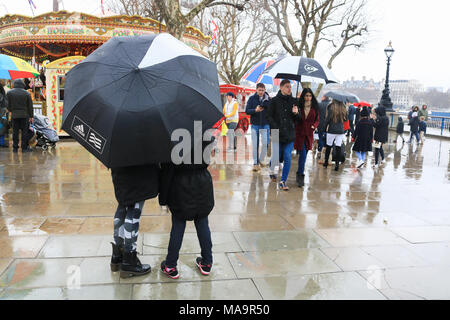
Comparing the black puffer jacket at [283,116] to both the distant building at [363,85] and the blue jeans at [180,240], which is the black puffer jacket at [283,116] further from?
the distant building at [363,85]

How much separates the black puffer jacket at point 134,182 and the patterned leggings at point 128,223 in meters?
0.11

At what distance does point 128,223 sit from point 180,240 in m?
0.48

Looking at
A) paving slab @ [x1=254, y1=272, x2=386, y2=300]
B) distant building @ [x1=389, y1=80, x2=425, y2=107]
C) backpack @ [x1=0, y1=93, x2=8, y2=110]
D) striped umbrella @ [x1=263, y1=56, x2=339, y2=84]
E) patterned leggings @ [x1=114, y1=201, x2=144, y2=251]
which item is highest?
distant building @ [x1=389, y1=80, x2=425, y2=107]

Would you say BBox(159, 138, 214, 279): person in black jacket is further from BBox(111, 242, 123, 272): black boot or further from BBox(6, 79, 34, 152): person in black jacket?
BBox(6, 79, 34, 152): person in black jacket

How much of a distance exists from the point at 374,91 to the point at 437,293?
9323 cm

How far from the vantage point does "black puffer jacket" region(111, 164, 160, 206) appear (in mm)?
3150

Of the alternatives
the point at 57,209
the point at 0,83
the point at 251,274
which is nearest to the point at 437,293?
the point at 251,274

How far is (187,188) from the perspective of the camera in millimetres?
3209

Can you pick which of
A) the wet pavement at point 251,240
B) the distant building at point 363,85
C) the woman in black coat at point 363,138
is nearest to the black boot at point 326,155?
the woman in black coat at point 363,138

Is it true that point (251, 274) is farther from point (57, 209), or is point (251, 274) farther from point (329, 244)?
point (57, 209)

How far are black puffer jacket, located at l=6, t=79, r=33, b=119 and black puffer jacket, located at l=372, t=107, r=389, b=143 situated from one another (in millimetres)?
8765

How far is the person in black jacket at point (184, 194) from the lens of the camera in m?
3.20

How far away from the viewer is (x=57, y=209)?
525 cm

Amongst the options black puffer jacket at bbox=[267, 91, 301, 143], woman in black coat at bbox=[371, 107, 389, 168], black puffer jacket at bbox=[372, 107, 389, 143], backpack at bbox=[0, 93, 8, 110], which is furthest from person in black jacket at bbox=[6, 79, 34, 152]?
black puffer jacket at bbox=[372, 107, 389, 143]
